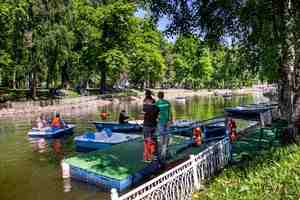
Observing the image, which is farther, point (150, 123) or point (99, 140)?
point (99, 140)

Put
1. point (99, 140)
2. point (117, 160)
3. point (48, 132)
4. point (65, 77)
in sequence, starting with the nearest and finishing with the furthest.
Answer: point (117, 160) < point (99, 140) < point (48, 132) < point (65, 77)

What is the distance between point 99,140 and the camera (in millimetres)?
18500

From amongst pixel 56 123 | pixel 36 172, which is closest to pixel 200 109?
Answer: pixel 56 123

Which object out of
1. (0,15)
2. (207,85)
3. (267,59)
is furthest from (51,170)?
(207,85)

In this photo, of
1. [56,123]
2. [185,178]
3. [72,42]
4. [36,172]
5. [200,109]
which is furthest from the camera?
[72,42]

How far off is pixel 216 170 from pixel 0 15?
39438 millimetres

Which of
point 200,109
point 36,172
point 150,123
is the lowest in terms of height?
point 36,172

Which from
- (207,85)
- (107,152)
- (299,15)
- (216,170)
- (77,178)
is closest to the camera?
(299,15)

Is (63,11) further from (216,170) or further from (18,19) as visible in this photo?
(216,170)

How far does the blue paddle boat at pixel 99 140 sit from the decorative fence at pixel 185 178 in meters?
7.34

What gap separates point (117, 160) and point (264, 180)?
22.8 feet

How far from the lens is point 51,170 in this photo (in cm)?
1592

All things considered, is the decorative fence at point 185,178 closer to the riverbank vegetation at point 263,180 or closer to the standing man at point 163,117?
the riverbank vegetation at point 263,180

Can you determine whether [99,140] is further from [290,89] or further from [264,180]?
[264,180]
